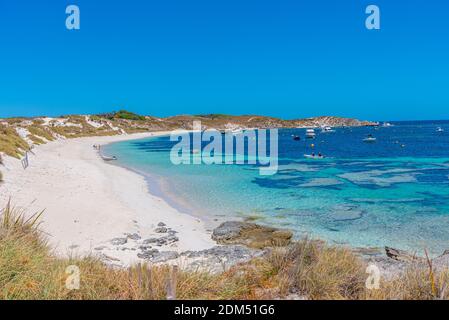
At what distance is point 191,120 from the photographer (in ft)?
499

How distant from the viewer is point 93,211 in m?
14.4

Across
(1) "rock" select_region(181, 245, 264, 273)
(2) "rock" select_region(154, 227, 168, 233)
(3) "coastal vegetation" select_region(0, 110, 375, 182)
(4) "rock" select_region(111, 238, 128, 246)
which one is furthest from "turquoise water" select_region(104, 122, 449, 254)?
(3) "coastal vegetation" select_region(0, 110, 375, 182)

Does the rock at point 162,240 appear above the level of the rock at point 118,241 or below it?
below

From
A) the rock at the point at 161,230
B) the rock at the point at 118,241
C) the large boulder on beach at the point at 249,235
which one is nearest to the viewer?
the rock at the point at 118,241

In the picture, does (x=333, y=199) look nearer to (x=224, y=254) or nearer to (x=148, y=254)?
(x=224, y=254)

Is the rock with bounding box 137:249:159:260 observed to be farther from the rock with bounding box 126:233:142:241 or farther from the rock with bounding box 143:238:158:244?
the rock with bounding box 126:233:142:241

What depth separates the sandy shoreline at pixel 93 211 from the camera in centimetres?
1088

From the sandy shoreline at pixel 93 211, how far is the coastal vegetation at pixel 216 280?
2.14m

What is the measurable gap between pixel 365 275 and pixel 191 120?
149 meters

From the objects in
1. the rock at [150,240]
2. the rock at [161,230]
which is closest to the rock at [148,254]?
the rock at [150,240]

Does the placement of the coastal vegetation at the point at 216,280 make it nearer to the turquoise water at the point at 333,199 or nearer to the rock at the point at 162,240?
the rock at the point at 162,240

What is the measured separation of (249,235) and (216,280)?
7124 mm

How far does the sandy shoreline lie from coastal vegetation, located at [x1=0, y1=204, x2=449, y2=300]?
2137 mm
